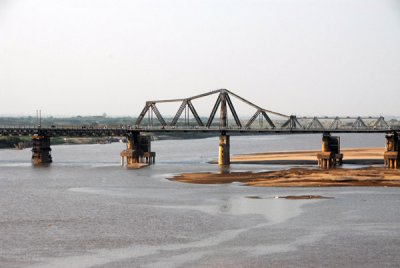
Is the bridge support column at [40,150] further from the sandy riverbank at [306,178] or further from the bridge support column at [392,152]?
the bridge support column at [392,152]

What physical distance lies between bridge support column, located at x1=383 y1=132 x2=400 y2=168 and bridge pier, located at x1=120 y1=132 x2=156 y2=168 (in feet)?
144

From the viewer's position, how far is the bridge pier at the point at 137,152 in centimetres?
15288

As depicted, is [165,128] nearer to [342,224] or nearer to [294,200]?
[294,200]

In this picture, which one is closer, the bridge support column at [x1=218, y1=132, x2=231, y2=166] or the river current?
the river current

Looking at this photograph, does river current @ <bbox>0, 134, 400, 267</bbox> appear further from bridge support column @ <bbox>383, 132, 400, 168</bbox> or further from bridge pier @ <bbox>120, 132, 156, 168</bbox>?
bridge pier @ <bbox>120, 132, 156, 168</bbox>

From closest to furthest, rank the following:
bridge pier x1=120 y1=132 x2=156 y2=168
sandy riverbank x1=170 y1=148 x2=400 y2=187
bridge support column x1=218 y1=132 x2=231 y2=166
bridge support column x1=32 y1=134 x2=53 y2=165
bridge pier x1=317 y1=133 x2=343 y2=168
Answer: sandy riverbank x1=170 y1=148 x2=400 y2=187, bridge pier x1=317 y1=133 x2=343 y2=168, bridge support column x1=218 y1=132 x2=231 y2=166, bridge pier x1=120 y1=132 x2=156 y2=168, bridge support column x1=32 y1=134 x2=53 y2=165

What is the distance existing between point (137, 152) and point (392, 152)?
4800cm

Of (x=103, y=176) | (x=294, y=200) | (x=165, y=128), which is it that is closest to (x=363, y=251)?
(x=294, y=200)

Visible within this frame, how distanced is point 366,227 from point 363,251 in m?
10.3

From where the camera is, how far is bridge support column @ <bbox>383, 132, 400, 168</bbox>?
137 meters

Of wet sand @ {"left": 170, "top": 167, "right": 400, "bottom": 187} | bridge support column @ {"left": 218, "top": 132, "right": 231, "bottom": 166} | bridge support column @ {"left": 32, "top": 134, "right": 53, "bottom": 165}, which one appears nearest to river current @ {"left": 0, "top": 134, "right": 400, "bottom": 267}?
wet sand @ {"left": 170, "top": 167, "right": 400, "bottom": 187}

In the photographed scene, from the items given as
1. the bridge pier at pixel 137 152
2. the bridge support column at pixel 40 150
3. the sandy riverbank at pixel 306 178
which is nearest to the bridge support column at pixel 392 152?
the sandy riverbank at pixel 306 178

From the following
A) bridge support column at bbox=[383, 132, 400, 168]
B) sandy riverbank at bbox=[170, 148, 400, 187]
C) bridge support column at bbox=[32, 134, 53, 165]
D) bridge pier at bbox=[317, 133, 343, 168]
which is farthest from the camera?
bridge support column at bbox=[32, 134, 53, 165]

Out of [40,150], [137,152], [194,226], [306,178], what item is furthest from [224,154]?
[194,226]
